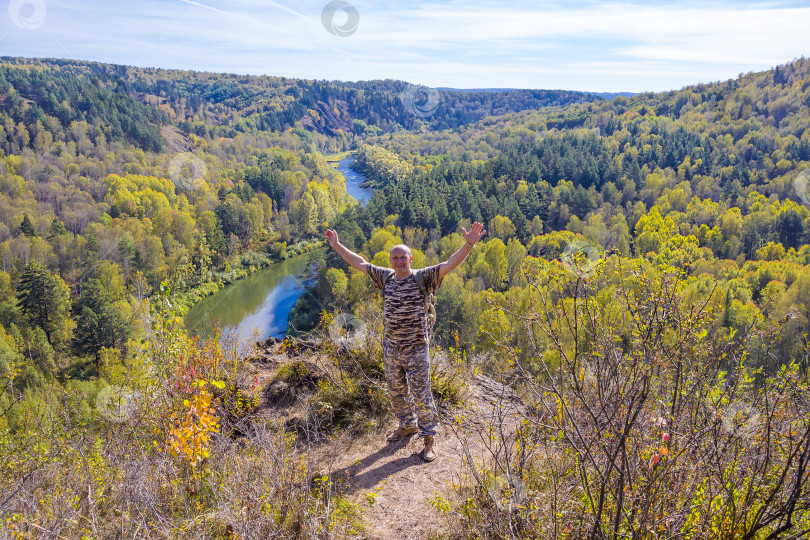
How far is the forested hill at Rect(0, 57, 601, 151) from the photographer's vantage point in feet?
247

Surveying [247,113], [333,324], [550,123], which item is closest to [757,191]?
[550,123]

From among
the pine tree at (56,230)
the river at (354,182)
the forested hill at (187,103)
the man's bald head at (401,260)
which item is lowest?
the pine tree at (56,230)

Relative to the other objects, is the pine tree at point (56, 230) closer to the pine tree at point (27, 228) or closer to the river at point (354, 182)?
the pine tree at point (27, 228)

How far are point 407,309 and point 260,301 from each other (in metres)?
38.3

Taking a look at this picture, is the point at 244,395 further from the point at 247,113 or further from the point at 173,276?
the point at 247,113

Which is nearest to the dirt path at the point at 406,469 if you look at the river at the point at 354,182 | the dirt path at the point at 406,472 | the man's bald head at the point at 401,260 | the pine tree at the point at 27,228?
the dirt path at the point at 406,472

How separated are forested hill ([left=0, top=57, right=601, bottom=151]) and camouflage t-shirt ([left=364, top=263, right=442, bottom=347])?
270 feet

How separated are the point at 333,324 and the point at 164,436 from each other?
345 centimetres

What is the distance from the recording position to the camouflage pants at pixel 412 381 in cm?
433

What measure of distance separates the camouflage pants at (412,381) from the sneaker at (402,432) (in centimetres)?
15

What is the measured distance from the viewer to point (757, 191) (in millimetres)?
66875

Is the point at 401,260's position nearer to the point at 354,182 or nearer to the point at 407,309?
the point at 407,309

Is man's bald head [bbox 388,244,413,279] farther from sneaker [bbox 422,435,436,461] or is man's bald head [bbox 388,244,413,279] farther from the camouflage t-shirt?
sneaker [bbox 422,435,436,461]

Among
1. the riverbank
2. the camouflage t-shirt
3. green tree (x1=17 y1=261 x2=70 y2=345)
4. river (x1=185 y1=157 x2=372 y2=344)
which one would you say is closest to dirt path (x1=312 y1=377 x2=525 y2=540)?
the camouflage t-shirt
